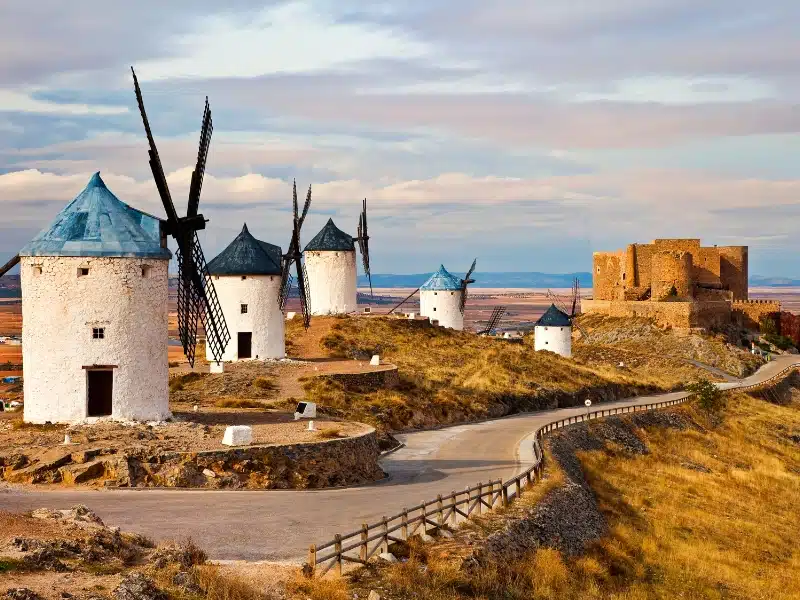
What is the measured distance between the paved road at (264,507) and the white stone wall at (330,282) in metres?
28.7

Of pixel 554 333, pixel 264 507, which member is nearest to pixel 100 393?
pixel 264 507

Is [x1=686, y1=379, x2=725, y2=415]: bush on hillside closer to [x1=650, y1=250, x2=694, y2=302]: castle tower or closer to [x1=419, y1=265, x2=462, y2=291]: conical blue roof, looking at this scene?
[x1=419, y1=265, x2=462, y2=291]: conical blue roof

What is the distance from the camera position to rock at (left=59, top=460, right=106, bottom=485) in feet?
68.0

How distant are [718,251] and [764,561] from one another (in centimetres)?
6441

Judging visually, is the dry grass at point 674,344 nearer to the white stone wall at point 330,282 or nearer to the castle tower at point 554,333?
the castle tower at point 554,333

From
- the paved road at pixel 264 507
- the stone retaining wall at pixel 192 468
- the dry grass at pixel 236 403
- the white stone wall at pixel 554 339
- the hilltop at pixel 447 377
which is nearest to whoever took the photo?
the paved road at pixel 264 507

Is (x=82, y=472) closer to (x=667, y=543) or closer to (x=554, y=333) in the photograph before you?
(x=667, y=543)

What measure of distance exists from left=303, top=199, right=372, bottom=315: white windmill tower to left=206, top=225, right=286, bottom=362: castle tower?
13628 millimetres

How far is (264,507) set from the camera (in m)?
19.9

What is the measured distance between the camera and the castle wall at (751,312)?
84500mm

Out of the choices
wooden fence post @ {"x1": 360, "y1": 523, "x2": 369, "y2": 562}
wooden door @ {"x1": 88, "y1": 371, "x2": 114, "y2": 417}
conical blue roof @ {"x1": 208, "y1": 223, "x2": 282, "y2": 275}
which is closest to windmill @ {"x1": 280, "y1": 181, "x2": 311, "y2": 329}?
conical blue roof @ {"x1": 208, "y1": 223, "x2": 282, "y2": 275}

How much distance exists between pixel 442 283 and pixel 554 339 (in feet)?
26.0

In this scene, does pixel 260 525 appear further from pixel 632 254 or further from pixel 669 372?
pixel 632 254

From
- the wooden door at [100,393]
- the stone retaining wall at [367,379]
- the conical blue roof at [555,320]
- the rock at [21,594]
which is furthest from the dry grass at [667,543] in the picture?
the conical blue roof at [555,320]
